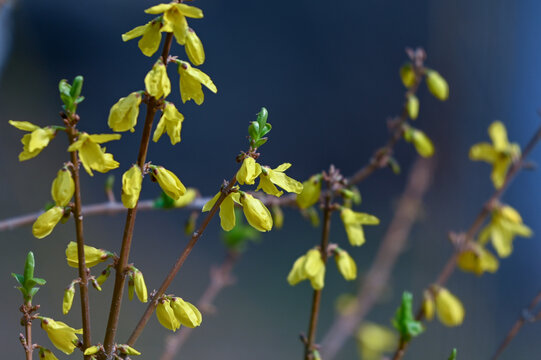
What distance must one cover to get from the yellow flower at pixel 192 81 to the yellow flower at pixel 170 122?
3 centimetres

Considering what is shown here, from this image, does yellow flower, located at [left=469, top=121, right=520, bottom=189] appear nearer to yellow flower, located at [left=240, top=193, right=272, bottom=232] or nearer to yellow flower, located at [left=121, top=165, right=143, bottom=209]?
yellow flower, located at [left=240, top=193, right=272, bottom=232]

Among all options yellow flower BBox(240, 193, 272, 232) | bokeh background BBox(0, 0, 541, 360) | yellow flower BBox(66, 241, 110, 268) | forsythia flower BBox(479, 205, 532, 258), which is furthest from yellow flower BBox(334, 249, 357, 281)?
bokeh background BBox(0, 0, 541, 360)

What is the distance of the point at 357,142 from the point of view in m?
4.68

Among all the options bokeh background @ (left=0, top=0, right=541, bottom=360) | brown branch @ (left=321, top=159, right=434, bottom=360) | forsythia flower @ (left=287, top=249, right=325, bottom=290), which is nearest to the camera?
forsythia flower @ (left=287, top=249, right=325, bottom=290)

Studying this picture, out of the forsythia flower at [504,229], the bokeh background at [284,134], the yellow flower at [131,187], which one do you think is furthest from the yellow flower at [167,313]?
the bokeh background at [284,134]

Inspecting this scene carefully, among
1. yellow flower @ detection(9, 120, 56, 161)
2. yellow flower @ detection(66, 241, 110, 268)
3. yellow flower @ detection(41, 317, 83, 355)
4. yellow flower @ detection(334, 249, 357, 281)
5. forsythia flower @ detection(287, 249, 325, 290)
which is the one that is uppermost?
yellow flower @ detection(334, 249, 357, 281)

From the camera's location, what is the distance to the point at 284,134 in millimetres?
4250

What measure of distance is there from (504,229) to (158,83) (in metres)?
0.83

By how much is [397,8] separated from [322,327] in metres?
2.74

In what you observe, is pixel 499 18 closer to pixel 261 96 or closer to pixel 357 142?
pixel 357 142

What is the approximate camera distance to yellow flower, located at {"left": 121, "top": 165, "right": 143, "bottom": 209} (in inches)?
19.6

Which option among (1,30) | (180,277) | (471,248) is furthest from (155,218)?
(471,248)

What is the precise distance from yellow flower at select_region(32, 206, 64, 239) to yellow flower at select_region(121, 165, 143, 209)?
0.22 feet

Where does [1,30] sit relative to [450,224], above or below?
below
